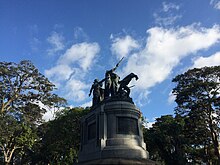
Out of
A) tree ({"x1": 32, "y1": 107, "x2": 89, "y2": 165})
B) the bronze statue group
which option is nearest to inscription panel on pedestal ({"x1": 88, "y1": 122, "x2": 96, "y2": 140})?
the bronze statue group

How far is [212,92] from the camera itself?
26.7 meters

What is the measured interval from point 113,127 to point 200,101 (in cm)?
1765

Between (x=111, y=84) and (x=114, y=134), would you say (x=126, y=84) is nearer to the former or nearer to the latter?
(x=111, y=84)

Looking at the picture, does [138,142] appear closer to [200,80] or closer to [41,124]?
[200,80]

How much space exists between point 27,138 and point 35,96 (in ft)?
18.6

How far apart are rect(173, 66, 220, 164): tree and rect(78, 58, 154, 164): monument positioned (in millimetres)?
15092

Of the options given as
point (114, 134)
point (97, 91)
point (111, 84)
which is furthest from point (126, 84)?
point (114, 134)

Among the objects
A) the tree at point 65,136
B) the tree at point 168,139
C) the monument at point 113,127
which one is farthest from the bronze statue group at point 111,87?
the tree at point 168,139

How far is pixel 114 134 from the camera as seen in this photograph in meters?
13.5

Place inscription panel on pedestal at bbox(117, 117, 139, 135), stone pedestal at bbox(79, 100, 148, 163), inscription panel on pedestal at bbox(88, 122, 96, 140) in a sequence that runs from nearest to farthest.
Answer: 1. stone pedestal at bbox(79, 100, 148, 163)
2. inscription panel on pedestal at bbox(117, 117, 139, 135)
3. inscription panel on pedestal at bbox(88, 122, 96, 140)

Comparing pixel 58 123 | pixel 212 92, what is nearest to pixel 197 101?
pixel 212 92

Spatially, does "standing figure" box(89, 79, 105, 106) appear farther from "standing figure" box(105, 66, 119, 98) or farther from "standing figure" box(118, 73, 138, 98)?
"standing figure" box(118, 73, 138, 98)

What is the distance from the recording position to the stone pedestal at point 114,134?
12.6 metres

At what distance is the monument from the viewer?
1259 centimetres
